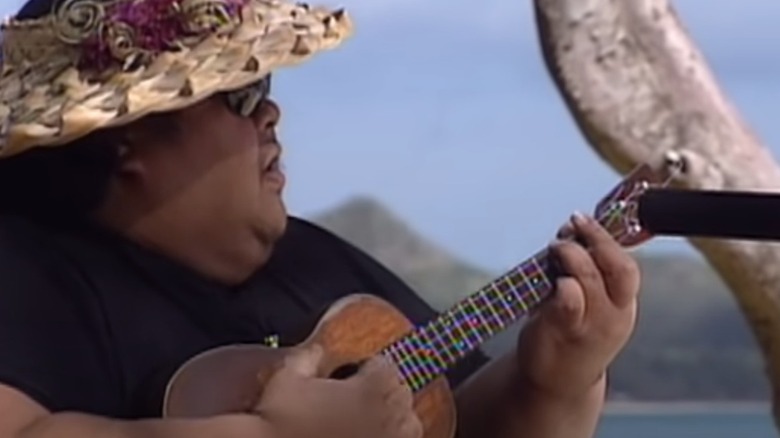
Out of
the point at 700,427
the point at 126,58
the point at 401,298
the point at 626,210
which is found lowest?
the point at 700,427

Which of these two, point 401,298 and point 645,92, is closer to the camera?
point 401,298

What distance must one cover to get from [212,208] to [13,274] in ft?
0.51

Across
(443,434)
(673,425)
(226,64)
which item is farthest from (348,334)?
(673,425)

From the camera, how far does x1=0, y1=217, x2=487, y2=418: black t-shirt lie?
1344 millimetres

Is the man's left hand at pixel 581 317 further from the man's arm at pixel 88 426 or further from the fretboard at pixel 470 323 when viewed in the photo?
the man's arm at pixel 88 426

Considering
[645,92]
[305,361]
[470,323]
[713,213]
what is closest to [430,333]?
[470,323]

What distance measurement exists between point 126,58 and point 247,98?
0.10 m

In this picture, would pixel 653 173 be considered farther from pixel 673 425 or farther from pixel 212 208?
pixel 673 425

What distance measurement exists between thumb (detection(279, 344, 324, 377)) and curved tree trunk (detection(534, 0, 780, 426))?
1178 mm

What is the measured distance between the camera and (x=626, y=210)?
1.46 meters

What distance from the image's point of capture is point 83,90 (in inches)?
54.8

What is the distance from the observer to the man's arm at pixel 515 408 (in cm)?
153

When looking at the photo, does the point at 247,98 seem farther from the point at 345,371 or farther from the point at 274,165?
the point at 345,371

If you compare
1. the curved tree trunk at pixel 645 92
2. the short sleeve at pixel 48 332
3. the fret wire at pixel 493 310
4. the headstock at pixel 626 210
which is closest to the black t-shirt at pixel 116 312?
the short sleeve at pixel 48 332
